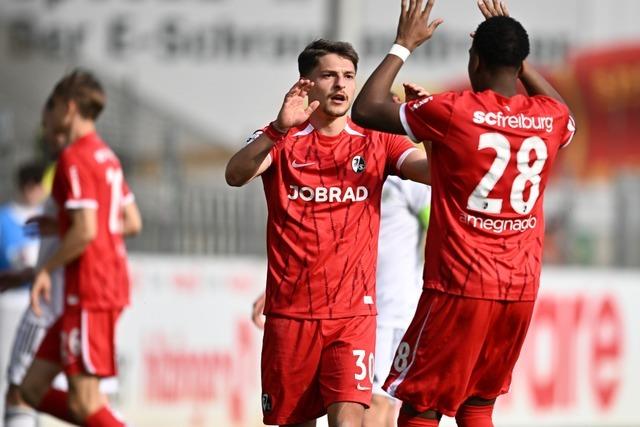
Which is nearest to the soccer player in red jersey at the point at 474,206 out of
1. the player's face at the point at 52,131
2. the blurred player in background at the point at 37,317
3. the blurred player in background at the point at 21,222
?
the blurred player in background at the point at 37,317

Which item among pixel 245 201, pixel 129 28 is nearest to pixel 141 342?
pixel 245 201

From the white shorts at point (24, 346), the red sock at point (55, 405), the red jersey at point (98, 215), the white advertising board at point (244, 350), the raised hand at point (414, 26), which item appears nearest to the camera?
the raised hand at point (414, 26)

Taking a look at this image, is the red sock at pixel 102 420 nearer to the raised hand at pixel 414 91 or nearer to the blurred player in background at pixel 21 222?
the raised hand at pixel 414 91

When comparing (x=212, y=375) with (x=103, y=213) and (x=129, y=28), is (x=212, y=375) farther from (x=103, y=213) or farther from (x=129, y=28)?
(x=129, y=28)

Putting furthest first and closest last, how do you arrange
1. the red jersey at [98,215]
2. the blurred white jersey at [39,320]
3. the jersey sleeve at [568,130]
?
the blurred white jersey at [39,320] → the red jersey at [98,215] → the jersey sleeve at [568,130]

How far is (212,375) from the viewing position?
1314 cm

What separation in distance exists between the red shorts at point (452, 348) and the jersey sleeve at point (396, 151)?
27.6 inches

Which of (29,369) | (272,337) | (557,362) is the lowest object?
(557,362)

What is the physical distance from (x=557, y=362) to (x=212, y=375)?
3073 millimetres

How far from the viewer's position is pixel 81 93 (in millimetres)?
9391

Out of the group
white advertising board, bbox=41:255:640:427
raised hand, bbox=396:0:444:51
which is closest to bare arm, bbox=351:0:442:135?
raised hand, bbox=396:0:444:51

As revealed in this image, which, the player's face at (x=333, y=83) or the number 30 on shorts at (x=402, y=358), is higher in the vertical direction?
the player's face at (x=333, y=83)

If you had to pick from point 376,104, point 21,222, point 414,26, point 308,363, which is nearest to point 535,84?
point 414,26

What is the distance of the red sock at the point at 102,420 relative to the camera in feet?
30.1
